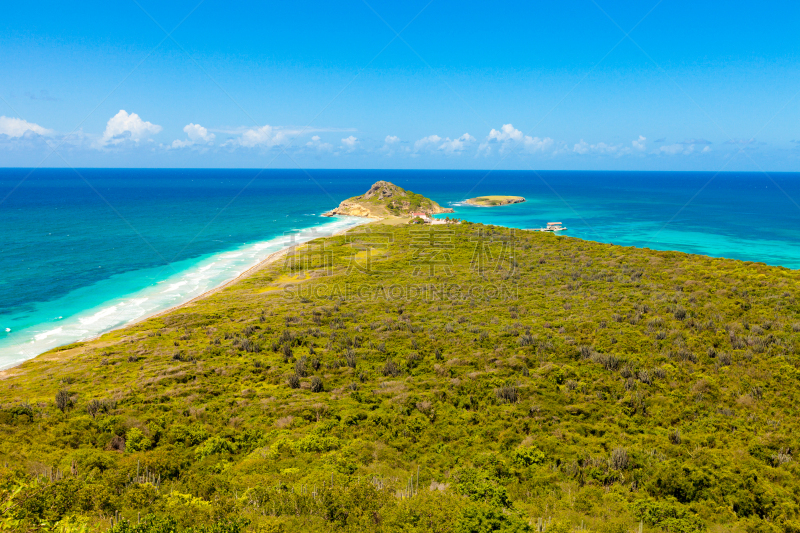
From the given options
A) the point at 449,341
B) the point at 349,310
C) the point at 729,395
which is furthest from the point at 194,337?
the point at 729,395

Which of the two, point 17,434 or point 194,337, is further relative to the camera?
point 194,337

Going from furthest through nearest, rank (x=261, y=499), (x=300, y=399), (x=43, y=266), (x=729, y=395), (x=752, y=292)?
(x=43, y=266), (x=752, y=292), (x=300, y=399), (x=729, y=395), (x=261, y=499)

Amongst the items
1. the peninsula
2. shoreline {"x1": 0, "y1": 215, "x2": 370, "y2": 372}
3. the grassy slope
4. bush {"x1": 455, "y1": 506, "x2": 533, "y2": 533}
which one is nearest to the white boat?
the peninsula

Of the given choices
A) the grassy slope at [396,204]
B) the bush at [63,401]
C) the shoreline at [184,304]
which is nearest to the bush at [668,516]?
the bush at [63,401]

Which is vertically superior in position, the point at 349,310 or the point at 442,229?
the point at 442,229

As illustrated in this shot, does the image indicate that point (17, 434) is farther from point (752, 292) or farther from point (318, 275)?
point (752, 292)

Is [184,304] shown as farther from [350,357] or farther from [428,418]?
[428,418]

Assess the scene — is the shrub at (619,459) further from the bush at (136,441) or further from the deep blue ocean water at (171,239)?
the deep blue ocean water at (171,239)
